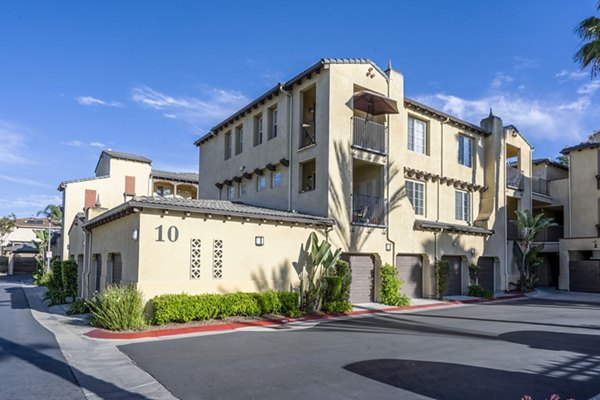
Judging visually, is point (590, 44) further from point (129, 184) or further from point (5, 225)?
point (5, 225)

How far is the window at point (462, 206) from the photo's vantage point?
25375 mm

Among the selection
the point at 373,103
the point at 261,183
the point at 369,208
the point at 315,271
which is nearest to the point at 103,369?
the point at 315,271

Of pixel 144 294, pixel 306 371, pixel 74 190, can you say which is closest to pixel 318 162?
pixel 144 294

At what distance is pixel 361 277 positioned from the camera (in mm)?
19188

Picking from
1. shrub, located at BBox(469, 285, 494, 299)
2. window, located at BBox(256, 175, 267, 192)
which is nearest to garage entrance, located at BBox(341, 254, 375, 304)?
window, located at BBox(256, 175, 267, 192)

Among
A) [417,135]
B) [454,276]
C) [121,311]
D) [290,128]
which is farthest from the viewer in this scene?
[454,276]

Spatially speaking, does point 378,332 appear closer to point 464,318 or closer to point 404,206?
point 464,318

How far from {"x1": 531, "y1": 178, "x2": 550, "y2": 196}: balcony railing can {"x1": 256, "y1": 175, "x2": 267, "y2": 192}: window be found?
2061 cm

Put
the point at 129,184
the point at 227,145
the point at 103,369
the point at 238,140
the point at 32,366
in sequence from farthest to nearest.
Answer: the point at 129,184 → the point at 227,145 → the point at 238,140 → the point at 32,366 → the point at 103,369

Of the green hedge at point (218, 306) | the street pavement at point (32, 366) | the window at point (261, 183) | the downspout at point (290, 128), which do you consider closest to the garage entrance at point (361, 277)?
the downspout at point (290, 128)

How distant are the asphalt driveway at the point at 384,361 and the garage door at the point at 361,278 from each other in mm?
4602

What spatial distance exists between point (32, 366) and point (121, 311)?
346 centimetres

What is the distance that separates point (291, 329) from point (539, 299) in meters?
17.2

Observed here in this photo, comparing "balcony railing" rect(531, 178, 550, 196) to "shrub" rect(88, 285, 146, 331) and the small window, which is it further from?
"shrub" rect(88, 285, 146, 331)
